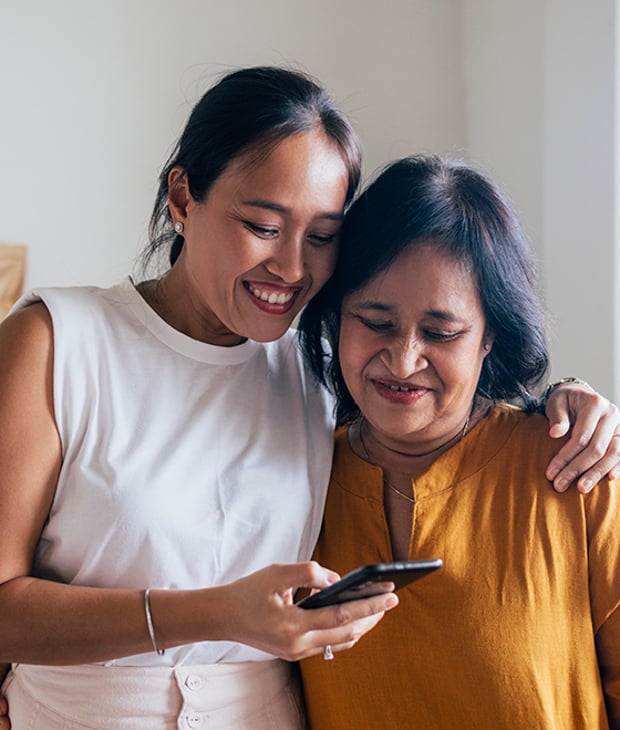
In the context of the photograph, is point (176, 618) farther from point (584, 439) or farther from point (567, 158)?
point (567, 158)

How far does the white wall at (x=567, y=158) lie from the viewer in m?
2.42

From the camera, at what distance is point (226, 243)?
133 centimetres

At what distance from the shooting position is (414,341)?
136 centimetres

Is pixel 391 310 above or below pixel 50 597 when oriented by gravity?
above

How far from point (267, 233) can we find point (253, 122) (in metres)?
0.15

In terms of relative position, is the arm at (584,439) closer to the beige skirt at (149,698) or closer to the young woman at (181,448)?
the young woman at (181,448)

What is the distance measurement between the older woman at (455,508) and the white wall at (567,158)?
1036 mm

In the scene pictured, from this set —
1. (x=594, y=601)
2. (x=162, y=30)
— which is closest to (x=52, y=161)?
(x=162, y=30)

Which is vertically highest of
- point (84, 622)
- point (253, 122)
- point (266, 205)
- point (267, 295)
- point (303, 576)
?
point (253, 122)

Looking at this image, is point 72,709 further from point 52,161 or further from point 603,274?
point 52,161

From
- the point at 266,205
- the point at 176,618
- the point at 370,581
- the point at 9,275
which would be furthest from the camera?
the point at 9,275

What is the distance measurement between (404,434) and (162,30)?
2.07 m

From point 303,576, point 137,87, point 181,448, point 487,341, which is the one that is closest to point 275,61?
point 137,87

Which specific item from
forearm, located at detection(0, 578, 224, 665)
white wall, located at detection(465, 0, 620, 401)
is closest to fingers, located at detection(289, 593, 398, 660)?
forearm, located at detection(0, 578, 224, 665)
